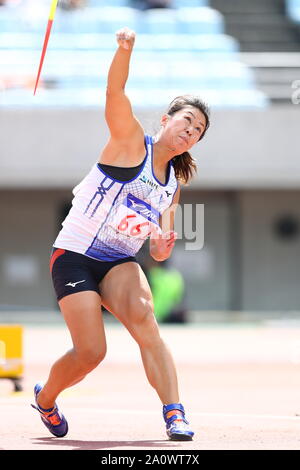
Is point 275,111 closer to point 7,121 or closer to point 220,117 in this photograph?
point 220,117

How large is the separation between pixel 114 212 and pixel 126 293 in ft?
1.53

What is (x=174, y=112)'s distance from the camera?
6.23m

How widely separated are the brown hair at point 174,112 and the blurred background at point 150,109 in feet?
43.2

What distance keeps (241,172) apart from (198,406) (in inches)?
519

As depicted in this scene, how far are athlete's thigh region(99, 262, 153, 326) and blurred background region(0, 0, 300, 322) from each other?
526 inches

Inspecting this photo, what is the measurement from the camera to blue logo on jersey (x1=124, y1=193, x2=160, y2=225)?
5965 millimetres

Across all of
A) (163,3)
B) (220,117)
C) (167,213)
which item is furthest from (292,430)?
(163,3)

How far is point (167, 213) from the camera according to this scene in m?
6.21

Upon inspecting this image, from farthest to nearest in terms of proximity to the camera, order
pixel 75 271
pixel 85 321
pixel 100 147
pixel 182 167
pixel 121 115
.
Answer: pixel 100 147 → pixel 182 167 → pixel 75 271 → pixel 85 321 → pixel 121 115

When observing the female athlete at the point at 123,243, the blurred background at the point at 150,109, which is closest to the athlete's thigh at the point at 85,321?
the female athlete at the point at 123,243

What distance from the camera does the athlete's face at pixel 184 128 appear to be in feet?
20.0

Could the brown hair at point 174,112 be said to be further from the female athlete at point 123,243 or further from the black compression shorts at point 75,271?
the black compression shorts at point 75,271

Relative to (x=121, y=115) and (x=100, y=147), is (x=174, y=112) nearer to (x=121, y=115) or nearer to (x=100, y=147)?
(x=121, y=115)

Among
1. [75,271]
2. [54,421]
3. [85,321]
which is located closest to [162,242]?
[75,271]
